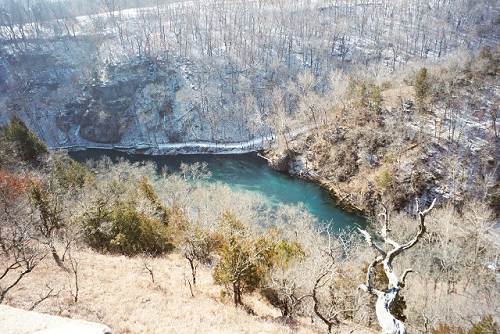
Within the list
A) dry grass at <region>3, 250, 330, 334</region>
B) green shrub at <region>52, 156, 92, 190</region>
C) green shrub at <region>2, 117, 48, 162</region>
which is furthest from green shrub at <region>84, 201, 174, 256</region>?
green shrub at <region>2, 117, 48, 162</region>

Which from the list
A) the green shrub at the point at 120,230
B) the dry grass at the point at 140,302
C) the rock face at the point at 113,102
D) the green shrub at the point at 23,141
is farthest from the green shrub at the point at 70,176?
the rock face at the point at 113,102

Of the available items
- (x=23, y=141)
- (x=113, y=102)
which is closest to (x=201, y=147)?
(x=113, y=102)

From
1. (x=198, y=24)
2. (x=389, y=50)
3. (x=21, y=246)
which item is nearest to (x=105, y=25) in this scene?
(x=198, y=24)

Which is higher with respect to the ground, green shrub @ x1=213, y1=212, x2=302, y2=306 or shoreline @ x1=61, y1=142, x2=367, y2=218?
green shrub @ x1=213, y1=212, x2=302, y2=306

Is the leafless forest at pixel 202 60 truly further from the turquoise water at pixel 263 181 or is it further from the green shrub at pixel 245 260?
the green shrub at pixel 245 260

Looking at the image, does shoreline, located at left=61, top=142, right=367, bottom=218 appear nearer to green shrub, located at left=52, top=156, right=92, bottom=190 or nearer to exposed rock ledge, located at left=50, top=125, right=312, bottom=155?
exposed rock ledge, located at left=50, top=125, right=312, bottom=155
